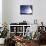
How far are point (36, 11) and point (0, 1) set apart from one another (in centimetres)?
179

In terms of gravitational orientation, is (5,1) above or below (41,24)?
above

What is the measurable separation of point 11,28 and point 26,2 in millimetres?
1465

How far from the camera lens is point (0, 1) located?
643 centimetres

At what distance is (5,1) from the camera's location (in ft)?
22.4

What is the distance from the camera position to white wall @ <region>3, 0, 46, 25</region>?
6.89 meters

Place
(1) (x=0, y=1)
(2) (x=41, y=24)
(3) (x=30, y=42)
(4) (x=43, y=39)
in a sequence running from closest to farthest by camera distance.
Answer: (3) (x=30, y=42), (4) (x=43, y=39), (1) (x=0, y=1), (2) (x=41, y=24)

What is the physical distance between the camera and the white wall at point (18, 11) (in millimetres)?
6892

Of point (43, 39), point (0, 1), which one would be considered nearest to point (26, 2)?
point (0, 1)

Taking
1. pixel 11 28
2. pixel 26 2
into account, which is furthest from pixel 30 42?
pixel 26 2

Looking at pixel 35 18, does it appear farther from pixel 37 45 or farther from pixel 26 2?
pixel 37 45

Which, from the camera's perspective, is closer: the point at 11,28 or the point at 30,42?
A: the point at 30,42

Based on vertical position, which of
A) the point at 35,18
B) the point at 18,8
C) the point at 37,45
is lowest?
the point at 37,45

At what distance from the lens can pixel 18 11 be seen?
22.8ft

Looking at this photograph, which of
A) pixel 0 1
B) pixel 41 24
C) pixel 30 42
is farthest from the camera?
pixel 41 24
